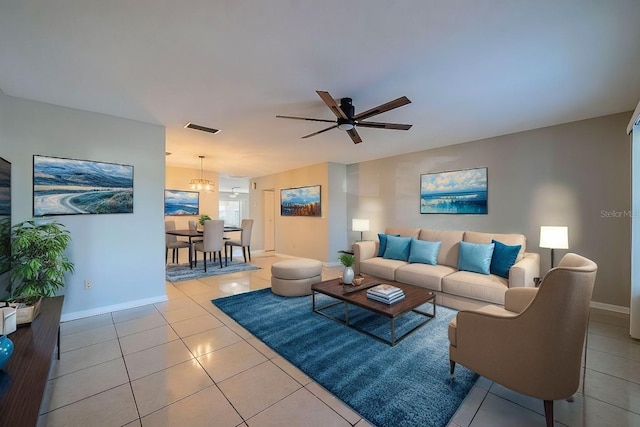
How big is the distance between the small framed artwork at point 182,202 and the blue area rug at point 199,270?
1514mm

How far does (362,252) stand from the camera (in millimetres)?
4348

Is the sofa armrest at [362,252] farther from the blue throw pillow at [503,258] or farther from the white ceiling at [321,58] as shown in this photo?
the white ceiling at [321,58]

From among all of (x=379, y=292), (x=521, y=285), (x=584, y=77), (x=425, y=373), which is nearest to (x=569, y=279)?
(x=425, y=373)

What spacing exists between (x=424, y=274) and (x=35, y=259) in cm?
419

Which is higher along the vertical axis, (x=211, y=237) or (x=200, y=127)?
(x=200, y=127)

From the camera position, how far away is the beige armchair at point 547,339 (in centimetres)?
140

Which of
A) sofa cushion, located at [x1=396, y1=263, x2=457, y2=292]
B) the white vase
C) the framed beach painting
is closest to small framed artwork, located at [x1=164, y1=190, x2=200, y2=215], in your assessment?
the framed beach painting

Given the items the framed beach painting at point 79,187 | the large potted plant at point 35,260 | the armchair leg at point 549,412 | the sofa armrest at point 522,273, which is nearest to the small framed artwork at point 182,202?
the framed beach painting at point 79,187

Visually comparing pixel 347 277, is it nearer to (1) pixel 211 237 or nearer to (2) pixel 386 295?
(2) pixel 386 295

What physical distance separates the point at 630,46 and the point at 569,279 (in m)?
1.92

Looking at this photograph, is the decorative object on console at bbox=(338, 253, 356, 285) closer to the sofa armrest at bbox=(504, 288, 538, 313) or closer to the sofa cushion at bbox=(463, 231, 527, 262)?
the sofa armrest at bbox=(504, 288, 538, 313)

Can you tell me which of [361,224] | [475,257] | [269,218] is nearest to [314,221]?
[361,224]

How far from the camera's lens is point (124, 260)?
11.1ft

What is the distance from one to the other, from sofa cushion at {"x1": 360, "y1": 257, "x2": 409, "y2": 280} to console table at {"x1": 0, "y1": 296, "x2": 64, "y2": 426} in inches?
138
